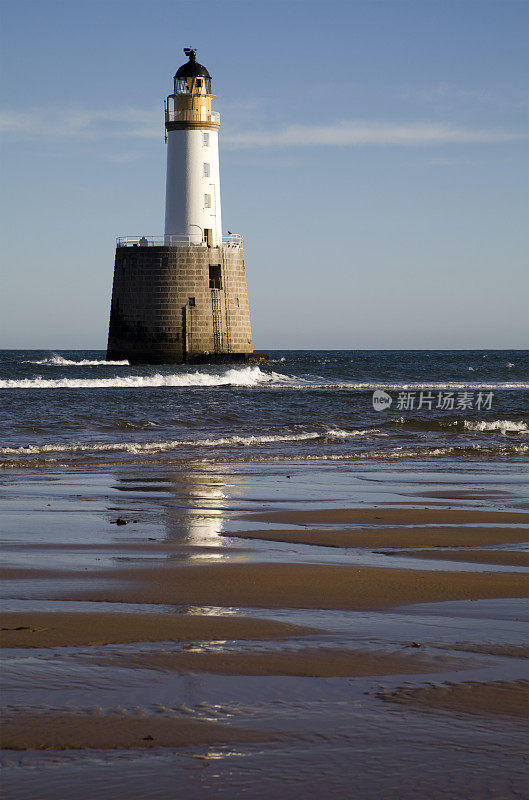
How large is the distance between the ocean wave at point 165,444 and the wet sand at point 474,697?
461 inches

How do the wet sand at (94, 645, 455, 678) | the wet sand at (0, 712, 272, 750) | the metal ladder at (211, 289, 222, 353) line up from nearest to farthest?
the wet sand at (0, 712, 272, 750) → the wet sand at (94, 645, 455, 678) → the metal ladder at (211, 289, 222, 353)

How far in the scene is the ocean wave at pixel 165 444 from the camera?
1486 cm

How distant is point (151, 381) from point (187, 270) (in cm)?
810

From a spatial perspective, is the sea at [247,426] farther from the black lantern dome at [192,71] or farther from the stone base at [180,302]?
the black lantern dome at [192,71]

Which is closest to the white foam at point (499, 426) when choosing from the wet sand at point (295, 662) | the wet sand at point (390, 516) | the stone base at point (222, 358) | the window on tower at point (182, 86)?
the wet sand at point (390, 516)

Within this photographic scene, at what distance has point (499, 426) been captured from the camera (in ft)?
68.5

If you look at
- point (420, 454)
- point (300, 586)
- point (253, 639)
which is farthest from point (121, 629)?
point (420, 454)

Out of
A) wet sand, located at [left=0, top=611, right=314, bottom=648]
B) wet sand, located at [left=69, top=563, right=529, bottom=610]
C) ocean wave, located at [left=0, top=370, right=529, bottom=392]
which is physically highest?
ocean wave, located at [left=0, top=370, right=529, bottom=392]

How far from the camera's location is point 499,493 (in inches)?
417

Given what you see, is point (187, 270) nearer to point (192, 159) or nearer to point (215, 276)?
point (215, 276)

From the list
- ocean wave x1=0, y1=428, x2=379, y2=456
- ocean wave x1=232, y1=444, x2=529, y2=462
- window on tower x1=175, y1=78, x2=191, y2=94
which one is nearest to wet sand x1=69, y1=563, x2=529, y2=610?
ocean wave x1=232, y1=444, x2=529, y2=462

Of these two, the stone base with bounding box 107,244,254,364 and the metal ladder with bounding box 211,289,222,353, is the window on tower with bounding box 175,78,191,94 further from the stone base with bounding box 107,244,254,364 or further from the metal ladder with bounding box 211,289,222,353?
the metal ladder with bounding box 211,289,222,353

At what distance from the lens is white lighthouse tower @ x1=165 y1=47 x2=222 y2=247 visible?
42.9m

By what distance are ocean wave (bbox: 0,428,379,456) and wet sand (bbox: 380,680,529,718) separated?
38.4ft
